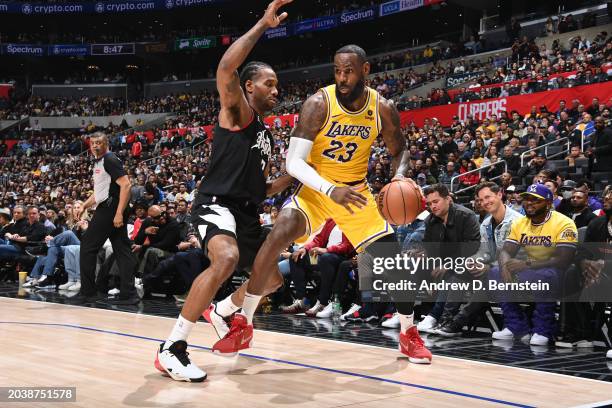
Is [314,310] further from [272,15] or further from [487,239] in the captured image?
[272,15]

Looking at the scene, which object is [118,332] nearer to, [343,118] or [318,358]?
[318,358]

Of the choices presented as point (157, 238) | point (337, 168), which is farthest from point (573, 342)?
point (157, 238)

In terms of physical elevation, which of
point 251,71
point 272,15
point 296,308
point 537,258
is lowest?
point 296,308

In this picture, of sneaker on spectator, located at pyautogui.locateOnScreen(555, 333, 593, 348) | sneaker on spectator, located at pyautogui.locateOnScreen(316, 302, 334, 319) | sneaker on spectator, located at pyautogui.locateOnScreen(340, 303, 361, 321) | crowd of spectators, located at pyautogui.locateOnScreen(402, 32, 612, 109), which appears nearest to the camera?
sneaker on spectator, located at pyautogui.locateOnScreen(555, 333, 593, 348)

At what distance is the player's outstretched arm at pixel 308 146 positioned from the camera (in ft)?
13.5

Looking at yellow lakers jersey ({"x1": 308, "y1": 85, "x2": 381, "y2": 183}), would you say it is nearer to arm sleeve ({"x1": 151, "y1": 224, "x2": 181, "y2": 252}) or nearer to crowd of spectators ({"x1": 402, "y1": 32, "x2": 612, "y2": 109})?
arm sleeve ({"x1": 151, "y1": 224, "x2": 181, "y2": 252})

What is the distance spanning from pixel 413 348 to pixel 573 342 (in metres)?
1.68

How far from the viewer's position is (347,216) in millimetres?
4406

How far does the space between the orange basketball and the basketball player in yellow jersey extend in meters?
0.10

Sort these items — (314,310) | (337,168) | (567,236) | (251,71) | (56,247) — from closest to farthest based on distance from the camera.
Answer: (251,71)
(337,168)
(567,236)
(314,310)
(56,247)

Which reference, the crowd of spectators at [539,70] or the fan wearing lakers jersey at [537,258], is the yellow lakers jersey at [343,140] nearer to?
the fan wearing lakers jersey at [537,258]

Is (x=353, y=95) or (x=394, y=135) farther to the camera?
(x=394, y=135)

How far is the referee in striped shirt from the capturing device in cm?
757

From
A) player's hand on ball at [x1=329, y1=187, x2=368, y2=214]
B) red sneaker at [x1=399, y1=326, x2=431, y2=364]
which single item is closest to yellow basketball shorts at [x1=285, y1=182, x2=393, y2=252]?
player's hand on ball at [x1=329, y1=187, x2=368, y2=214]
